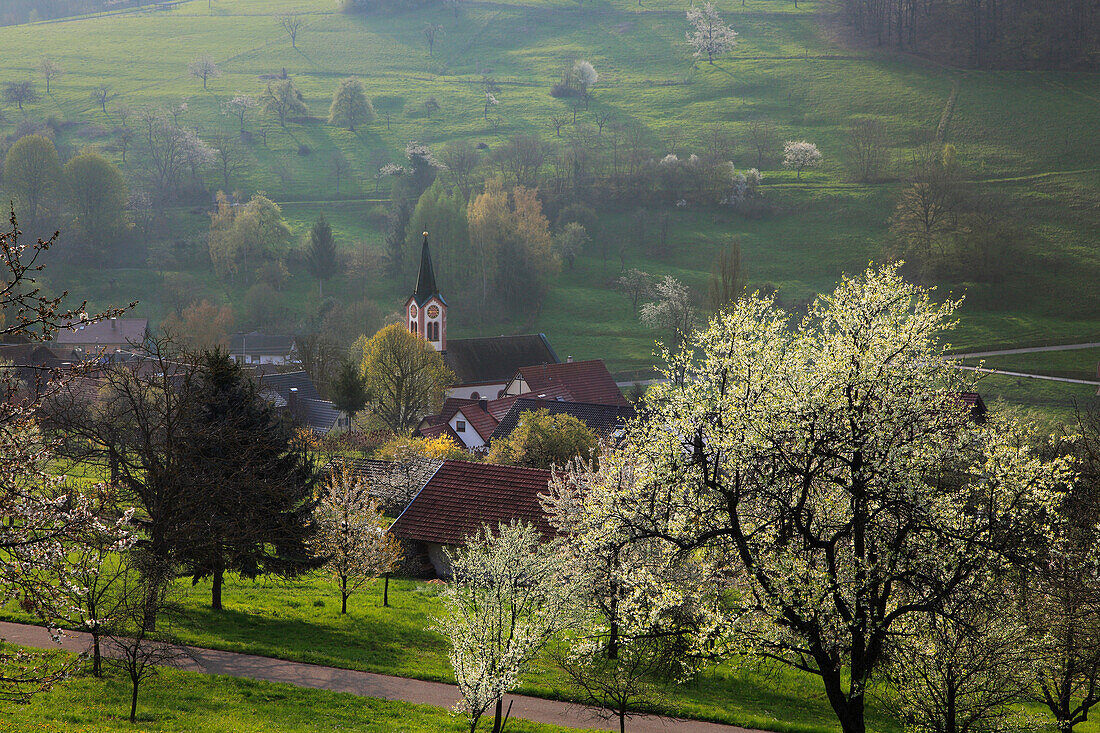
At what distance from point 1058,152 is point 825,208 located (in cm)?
3383

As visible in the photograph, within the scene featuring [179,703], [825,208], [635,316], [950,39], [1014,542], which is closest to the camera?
[1014,542]

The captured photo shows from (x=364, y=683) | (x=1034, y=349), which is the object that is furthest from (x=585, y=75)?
(x=364, y=683)

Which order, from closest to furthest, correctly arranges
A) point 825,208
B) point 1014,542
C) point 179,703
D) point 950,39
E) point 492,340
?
point 1014,542 → point 179,703 → point 492,340 → point 825,208 → point 950,39

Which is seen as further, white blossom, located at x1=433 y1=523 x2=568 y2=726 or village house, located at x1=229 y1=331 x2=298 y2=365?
village house, located at x1=229 y1=331 x2=298 y2=365

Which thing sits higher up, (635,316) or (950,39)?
(950,39)

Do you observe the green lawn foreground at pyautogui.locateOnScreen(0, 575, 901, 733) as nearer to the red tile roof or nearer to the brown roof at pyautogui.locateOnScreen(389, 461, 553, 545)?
the brown roof at pyautogui.locateOnScreen(389, 461, 553, 545)

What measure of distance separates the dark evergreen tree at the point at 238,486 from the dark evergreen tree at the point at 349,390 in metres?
32.6

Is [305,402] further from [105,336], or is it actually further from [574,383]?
[105,336]

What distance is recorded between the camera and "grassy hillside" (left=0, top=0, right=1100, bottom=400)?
99.6 m

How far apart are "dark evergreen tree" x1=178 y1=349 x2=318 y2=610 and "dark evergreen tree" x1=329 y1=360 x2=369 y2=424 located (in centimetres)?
3259

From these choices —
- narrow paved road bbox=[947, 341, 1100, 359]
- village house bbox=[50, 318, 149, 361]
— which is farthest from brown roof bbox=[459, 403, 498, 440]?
narrow paved road bbox=[947, 341, 1100, 359]

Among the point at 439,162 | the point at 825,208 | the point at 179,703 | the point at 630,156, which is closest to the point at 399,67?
the point at 439,162

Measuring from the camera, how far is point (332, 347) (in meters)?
71.5

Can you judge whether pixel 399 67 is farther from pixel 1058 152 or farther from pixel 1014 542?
pixel 1014 542
